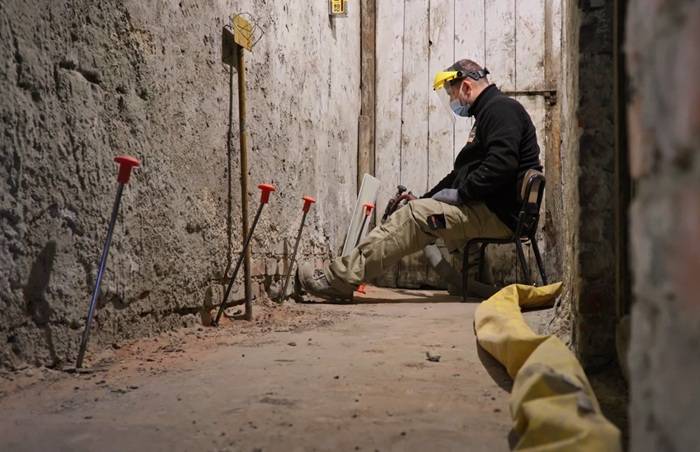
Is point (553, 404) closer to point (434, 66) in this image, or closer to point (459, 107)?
point (459, 107)

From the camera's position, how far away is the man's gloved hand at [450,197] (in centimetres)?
332

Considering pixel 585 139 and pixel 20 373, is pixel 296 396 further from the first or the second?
pixel 585 139

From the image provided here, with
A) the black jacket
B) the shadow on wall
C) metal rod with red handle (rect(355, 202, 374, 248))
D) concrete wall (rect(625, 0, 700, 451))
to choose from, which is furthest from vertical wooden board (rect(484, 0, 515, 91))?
concrete wall (rect(625, 0, 700, 451))

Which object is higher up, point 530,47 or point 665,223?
point 530,47

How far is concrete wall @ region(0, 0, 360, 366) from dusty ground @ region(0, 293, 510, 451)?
15cm

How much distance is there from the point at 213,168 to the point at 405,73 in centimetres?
230

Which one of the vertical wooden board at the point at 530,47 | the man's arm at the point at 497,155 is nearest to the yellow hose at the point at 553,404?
the man's arm at the point at 497,155

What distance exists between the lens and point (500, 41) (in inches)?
166

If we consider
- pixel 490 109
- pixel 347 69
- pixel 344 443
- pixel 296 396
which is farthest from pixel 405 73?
pixel 344 443

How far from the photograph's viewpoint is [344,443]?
105 cm

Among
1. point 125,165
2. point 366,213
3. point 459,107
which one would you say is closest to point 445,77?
point 459,107

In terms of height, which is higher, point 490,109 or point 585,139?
point 490,109

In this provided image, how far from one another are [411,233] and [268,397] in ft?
6.79

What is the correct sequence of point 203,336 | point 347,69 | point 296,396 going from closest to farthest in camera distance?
point 296,396 → point 203,336 → point 347,69
